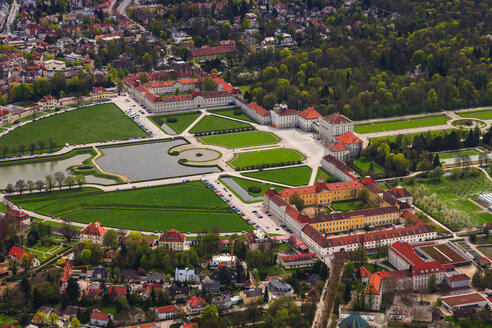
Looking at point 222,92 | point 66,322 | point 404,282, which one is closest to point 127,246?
point 66,322

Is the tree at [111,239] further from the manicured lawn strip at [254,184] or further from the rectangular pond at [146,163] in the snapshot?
the manicured lawn strip at [254,184]

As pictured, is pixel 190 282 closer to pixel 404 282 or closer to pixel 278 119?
pixel 404 282

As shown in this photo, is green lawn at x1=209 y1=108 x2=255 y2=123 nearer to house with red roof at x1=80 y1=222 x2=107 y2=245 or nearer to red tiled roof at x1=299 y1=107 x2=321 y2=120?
red tiled roof at x1=299 y1=107 x2=321 y2=120

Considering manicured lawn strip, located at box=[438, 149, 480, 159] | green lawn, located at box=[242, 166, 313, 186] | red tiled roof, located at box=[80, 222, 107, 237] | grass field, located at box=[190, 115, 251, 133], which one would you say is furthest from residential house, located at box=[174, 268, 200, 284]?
grass field, located at box=[190, 115, 251, 133]

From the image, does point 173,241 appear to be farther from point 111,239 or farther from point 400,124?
point 400,124

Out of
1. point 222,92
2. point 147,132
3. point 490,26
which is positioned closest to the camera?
point 147,132

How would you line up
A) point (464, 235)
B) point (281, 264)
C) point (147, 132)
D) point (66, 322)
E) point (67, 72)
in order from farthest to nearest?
point (67, 72) < point (147, 132) < point (464, 235) < point (281, 264) < point (66, 322)

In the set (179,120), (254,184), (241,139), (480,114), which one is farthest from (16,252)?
(480,114)
